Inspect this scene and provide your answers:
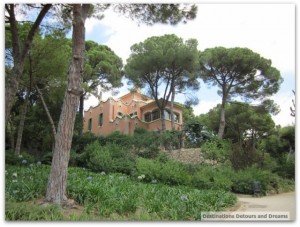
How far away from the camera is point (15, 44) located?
550 cm

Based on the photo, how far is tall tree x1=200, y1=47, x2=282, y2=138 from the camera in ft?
25.1

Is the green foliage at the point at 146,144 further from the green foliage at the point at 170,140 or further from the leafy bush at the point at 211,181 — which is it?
the leafy bush at the point at 211,181

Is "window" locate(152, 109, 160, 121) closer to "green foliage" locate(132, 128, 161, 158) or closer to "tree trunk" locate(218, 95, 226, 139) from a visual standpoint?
"green foliage" locate(132, 128, 161, 158)

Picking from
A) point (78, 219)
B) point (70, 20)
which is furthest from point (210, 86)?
point (78, 219)

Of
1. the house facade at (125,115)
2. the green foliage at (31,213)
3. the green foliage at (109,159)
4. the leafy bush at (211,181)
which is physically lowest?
the green foliage at (31,213)

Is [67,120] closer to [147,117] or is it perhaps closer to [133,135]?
[133,135]

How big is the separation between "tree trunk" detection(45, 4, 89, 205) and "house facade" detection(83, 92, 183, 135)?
392 centimetres

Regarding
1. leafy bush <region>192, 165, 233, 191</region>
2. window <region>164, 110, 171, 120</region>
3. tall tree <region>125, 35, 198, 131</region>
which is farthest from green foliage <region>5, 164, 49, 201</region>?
window <region>164, 110, 171, 120</region>

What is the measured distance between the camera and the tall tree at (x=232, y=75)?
25.1 feet

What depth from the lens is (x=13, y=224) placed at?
11.7ft

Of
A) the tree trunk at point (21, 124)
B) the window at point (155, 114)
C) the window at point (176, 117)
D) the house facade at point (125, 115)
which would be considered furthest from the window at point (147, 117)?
the tree trunk at point (21, 124)

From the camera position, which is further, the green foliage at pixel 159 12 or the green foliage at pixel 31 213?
the green foliage at pixel 159 12

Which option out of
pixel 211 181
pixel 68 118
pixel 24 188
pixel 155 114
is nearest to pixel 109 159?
pixel 211 181

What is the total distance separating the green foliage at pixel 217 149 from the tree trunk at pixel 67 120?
5.38m
